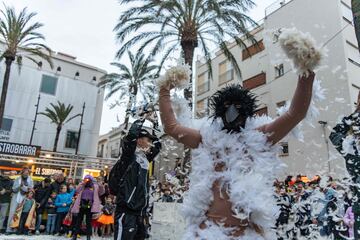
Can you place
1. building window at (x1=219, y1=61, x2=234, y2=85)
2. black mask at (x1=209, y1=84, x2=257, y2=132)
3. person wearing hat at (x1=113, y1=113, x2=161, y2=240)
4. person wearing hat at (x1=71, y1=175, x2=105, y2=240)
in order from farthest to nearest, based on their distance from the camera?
building window at (x1=219, y1=61, x2=234, y2=85) < person wearing hat at (x1=71, y1=175, x2=105, y2=240) < person wearing hat at (x1=113, y1=113, x2=161, y2=240) < black mask at (x1=209, y1=84, x2=257, y2=132)

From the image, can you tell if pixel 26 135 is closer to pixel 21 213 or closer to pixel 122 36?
pixel 122 36

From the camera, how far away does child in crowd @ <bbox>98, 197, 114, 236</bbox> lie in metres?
10.5

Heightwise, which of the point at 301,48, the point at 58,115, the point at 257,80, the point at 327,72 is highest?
the point at 257,80

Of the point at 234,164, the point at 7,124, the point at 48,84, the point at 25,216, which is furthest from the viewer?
the point at 48,84

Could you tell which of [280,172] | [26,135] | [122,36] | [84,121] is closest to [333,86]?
[122,36]

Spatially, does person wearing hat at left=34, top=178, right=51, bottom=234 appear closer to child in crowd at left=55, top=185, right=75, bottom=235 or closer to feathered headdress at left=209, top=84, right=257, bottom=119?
child in crowd at left=55, top=185, right=75, bottom=235

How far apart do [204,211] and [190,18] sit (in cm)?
1149

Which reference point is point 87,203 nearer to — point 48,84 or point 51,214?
point 51,214

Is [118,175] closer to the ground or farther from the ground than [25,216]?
farther from the ground

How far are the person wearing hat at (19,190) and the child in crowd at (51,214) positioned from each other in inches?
27.7

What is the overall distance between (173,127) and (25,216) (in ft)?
30.0

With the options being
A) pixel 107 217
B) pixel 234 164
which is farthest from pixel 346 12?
pixel 234 164

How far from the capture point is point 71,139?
32.6m

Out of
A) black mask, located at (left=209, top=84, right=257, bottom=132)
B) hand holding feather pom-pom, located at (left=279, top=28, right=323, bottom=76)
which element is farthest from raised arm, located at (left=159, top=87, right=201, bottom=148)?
hand holding feather pom-pom, located at (left=279, top=28, right=323, bottom=76)
